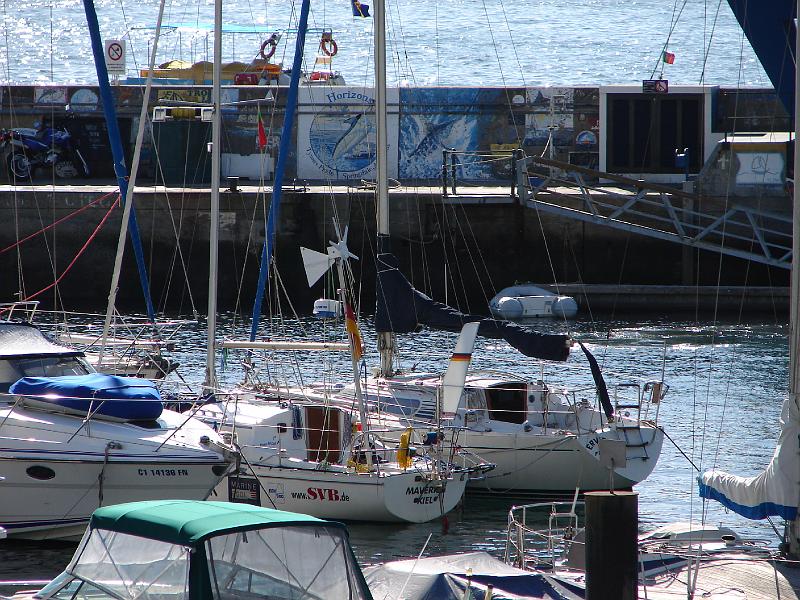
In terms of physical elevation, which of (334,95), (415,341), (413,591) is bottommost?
(415,341)

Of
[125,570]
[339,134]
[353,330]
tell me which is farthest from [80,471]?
[339,134]

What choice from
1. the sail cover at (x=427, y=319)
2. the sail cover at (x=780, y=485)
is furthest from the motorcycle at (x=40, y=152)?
the sail cover at (x=780, y=485)

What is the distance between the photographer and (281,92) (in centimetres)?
4491

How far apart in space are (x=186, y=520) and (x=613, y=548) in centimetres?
329

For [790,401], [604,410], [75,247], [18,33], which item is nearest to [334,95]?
[75,247]

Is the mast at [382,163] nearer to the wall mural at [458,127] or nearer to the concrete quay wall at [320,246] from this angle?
the concrete quay wall at [320,246]

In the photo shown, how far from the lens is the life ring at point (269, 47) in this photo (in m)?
49.8

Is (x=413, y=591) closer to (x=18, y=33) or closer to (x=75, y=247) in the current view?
(x=75, y=247)

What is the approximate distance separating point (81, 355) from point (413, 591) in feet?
30.1

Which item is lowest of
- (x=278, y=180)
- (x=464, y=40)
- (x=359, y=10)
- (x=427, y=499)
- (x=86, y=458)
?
(x=427, y=499)

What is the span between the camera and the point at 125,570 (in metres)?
9.66

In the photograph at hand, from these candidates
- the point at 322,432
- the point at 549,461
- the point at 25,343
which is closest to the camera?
the point at 25,343

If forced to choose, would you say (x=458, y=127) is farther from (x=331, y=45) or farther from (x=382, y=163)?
(x=382, y=163)

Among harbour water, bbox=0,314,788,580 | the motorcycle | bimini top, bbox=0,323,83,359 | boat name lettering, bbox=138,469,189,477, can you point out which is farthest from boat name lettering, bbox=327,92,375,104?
boat name lettering, bbox=138,469,189,477
